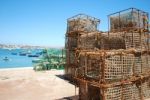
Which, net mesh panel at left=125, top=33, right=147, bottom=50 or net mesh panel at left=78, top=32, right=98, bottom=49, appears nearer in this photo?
net mesh panel at left=125, top=33, right=147, bottom=50

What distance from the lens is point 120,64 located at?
14570 millimetres

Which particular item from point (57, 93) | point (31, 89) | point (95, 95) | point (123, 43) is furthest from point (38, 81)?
point (123, 43)

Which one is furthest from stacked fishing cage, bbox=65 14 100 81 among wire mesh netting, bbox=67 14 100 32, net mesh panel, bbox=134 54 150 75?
net mesh panel, bbox=134 54 150 75

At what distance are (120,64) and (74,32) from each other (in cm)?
1208

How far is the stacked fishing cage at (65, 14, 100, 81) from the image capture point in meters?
25.6

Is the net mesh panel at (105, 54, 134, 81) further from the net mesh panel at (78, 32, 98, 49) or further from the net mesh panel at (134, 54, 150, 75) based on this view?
the net mesh panel at (78, 32, 98, 49)

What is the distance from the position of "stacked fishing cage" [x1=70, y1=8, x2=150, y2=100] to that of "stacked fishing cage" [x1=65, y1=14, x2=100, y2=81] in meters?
5.17

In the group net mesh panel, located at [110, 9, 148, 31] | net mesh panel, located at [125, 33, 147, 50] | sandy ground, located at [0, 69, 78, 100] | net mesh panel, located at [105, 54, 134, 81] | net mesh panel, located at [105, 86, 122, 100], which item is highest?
net mesh panel, located at [110, 9, 148, 31]

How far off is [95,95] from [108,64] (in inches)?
161

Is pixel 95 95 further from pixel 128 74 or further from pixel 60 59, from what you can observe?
pixel 60 59

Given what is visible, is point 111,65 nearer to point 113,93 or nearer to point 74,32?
point 113,93

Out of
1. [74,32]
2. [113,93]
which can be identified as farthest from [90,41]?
[113,93]

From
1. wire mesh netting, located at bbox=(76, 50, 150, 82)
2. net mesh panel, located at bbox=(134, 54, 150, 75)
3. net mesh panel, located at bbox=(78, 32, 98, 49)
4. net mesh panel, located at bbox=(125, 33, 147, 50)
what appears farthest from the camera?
net mesh panel, located at bbox=(78, 32, 98, 49)

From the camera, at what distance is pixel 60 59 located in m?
43.9
